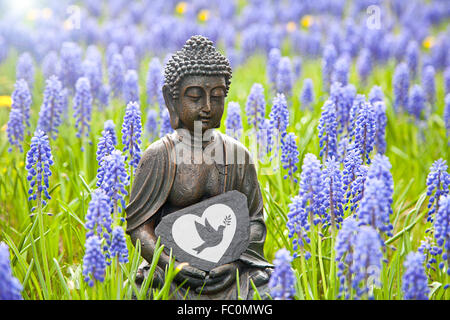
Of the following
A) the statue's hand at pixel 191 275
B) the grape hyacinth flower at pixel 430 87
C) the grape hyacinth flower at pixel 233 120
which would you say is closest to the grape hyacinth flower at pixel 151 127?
the grape hyacinth flower at pixel 233 120

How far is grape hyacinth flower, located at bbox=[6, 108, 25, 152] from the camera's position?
5580mm

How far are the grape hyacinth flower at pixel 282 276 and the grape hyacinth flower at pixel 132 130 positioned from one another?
5.39 ft

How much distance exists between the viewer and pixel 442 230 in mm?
3633

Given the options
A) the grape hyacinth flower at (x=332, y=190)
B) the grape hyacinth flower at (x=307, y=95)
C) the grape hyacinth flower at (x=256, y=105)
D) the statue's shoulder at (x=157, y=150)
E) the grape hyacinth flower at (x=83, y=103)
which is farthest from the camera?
the grape hyacinth flower at (x=307, y=95)

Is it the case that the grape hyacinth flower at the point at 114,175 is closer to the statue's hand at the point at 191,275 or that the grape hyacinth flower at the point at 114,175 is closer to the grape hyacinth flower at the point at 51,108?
the statue's hand at the point at 191,275

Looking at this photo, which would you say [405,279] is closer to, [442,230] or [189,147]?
[442,230]

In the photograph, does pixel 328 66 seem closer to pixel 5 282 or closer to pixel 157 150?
pixel 157 150

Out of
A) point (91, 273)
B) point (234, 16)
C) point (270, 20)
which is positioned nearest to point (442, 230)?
point (91, 273)

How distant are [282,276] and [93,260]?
1.05 metres

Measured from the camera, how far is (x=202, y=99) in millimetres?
4172

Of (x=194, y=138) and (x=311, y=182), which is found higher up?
(x=194, y=138)

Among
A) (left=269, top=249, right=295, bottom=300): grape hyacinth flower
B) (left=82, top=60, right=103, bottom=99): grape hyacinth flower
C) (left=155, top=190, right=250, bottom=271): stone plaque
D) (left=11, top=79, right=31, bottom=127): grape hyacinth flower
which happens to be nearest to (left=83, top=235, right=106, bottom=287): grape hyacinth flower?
(left=155, top=190, right=250, bottom=271): stone plaque

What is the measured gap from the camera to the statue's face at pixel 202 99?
414 centimetres

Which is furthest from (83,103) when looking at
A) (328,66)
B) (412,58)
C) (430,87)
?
(412,58)
